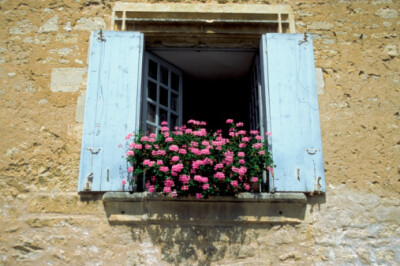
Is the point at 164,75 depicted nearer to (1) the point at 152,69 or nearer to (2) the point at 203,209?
(1) the point at 152,69

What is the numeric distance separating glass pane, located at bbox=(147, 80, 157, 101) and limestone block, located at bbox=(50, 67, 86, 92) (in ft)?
1.97

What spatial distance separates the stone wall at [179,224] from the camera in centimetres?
305

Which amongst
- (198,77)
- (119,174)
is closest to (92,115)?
(119,174)

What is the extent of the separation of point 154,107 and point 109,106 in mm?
538

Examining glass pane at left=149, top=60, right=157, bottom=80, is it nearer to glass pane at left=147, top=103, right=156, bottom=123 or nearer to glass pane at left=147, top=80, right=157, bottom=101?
glass pane at left=147, top=80, right=157, bottom=101

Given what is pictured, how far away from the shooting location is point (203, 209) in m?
3.11

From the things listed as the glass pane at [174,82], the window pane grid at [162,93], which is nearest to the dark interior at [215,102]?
the glass pane at [174,82]

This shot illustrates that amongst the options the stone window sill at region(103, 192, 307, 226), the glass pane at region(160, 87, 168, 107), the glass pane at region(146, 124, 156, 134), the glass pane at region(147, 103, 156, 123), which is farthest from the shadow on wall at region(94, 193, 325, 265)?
the glass pane at region(160, 87, 168, 107)

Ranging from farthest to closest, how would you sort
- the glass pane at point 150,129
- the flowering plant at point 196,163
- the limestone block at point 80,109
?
1. the glass pane at point 150,129
2. the limestone block at point 80,109
3. the flowering plant at point 196,163

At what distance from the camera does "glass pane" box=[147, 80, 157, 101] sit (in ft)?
12.3

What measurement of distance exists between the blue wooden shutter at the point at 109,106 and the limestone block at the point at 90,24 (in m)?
0.17

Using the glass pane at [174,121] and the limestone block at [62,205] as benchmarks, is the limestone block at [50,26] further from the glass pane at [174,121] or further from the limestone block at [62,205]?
the limestone block at [62,205]

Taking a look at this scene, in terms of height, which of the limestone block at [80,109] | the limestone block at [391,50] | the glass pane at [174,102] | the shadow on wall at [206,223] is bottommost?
the shadow on wall at [206,223]

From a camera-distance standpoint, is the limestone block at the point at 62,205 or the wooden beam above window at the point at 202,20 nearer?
the limestone block at the point at 62,205
